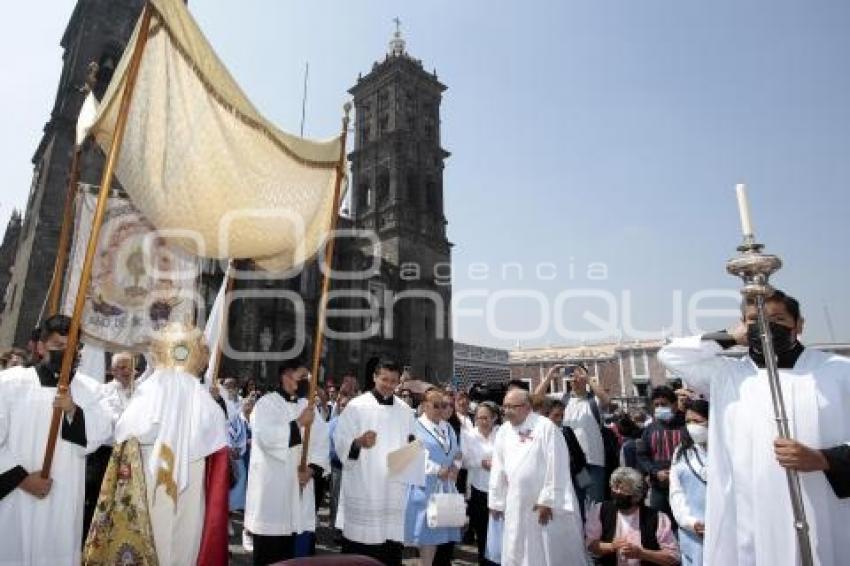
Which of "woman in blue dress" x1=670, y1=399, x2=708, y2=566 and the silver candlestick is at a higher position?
the silver candlestick

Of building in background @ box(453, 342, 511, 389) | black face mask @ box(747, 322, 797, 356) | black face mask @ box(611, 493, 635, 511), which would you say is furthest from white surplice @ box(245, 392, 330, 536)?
building in background @ box(453, 342, 511, 389)

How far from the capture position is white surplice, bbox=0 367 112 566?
3396 mm

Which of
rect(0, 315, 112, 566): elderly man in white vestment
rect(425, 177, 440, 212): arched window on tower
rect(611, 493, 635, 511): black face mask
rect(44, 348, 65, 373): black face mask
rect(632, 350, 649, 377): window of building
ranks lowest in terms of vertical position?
rect(611, 493, 635, 511): black face mask

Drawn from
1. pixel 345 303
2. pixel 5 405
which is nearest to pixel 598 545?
pixel 5 405

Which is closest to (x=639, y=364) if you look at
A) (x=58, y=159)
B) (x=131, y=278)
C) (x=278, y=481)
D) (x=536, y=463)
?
(x=58, y=159)

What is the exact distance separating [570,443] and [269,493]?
3.83m

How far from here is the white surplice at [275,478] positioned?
16.7ft

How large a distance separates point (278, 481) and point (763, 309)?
175 inches

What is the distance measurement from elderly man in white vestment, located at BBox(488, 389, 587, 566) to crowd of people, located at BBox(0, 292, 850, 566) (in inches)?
0.6

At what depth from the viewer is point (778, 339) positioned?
2.99 metres

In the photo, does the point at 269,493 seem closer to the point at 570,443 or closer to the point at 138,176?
the point at 138,176

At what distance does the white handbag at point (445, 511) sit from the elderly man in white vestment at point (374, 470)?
387mm

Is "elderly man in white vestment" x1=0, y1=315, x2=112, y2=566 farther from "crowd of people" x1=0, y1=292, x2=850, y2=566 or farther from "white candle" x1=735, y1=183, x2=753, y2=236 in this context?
"white candle" x1=735, y1=183, x2=753, y2=236

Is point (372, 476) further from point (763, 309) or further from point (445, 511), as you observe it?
point (763, 309)
